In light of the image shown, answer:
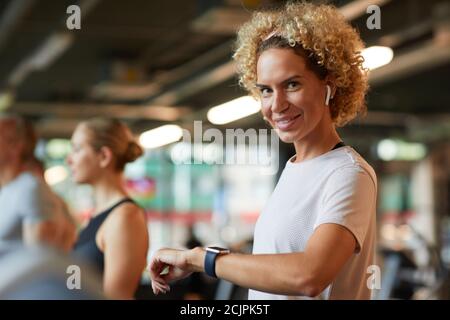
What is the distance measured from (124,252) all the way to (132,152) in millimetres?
434

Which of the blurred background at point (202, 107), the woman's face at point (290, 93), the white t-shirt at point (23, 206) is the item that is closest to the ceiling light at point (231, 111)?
the blurred background at point (202, 107)

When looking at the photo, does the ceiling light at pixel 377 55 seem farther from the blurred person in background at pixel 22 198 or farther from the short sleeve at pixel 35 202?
the short sleeve at pixel 35 202

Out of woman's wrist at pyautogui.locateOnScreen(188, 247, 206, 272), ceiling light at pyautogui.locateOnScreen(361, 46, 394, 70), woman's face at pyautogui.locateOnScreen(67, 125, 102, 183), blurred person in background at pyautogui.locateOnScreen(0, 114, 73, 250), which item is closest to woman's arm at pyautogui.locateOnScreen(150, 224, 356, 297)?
woman's wrist at pyautogui.locateOnScreen(188, 247, 206, 272)

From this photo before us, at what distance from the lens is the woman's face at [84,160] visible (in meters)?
2.70

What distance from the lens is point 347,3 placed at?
4629 millimetres

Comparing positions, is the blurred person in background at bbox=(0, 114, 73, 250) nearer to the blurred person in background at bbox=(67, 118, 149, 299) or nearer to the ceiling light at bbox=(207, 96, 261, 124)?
the blurred person in background at bbox=(67, 118, 149, 299)

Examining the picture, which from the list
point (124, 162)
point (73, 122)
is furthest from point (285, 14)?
point (73, 122)

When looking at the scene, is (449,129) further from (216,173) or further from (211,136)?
(211,136)

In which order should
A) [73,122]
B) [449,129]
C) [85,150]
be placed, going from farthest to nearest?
[449,129]
[73,122]
[85,150]

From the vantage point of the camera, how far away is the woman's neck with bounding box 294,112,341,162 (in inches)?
66.4

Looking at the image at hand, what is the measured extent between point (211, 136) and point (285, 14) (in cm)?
68

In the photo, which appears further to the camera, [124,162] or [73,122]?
[73,122]

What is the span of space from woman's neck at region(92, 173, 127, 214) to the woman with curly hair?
964mm

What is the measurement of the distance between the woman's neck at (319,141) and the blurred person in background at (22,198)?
1.32 metres
